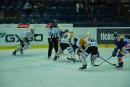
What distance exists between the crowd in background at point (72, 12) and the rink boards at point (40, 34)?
0.28 meters

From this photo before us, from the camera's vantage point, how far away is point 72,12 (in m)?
18.0

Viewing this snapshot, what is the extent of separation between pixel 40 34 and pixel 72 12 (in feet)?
7.84

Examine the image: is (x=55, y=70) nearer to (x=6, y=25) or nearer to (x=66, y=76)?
(x=66, y=76)

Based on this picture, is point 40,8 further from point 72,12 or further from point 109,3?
point 109,3

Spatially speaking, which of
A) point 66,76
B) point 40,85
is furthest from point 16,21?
point 40,85

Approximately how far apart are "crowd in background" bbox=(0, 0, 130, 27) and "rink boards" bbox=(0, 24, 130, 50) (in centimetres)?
28

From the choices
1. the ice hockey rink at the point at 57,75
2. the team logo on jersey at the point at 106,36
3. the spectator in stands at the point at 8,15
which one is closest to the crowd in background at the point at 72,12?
the spectator in stands at the point at 8,15

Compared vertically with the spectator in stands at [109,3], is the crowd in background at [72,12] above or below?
below

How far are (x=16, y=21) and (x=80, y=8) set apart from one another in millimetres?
3600

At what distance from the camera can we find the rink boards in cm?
1623

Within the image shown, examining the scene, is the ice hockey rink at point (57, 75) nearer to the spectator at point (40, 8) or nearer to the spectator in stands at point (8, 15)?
the spectator in stands at point (8, 15)

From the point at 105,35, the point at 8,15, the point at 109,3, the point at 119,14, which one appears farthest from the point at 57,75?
the point at 109,3

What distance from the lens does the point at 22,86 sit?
23.4 ft

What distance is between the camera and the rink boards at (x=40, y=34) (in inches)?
639
